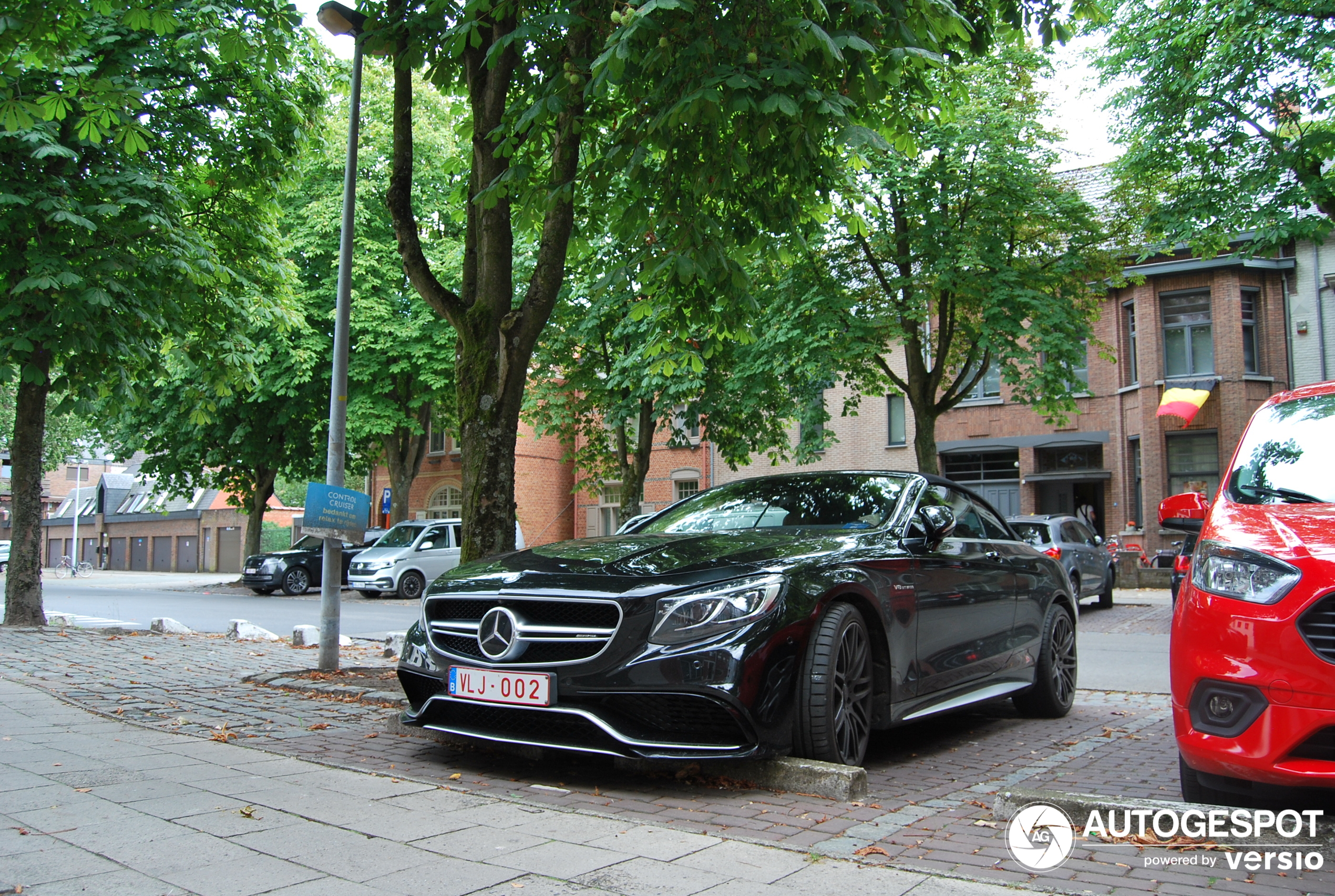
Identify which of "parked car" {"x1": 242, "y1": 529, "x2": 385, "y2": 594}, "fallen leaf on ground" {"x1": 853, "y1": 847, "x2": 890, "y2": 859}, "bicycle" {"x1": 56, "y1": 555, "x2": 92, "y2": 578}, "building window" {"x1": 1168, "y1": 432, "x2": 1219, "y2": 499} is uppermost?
"building window" {"x1": 1168, "y1": 432, "x2": 1219, "y2": 499}

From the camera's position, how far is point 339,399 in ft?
28.3

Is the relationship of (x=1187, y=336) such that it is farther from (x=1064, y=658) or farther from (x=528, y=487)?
(x=1064, y=658)

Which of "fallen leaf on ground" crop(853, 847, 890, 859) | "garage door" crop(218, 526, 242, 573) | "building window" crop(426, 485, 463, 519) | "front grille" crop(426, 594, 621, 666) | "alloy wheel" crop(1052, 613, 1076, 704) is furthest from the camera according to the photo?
"garage door" crop(218, 526, 242, 573)

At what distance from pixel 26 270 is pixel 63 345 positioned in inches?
41.9

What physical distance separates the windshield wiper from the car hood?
1710mm

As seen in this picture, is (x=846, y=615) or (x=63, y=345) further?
(x=63, y=345)

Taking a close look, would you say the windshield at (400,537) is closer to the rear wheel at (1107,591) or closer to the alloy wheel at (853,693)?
the rear wheel at (1107,591)

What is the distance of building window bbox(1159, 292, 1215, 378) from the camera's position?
2720 cm

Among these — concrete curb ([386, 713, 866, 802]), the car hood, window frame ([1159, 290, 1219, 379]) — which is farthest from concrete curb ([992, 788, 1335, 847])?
window frame ([1159, 290, 1219, 379])

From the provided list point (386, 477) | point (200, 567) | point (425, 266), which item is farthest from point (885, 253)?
point (200, 567)

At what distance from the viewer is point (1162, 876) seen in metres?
3.37

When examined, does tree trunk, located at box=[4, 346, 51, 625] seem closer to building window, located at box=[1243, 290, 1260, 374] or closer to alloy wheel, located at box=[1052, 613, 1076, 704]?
Result: alloy wheel, located at box=[1052, 613, 1076, 704]

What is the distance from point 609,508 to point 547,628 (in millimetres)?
34928

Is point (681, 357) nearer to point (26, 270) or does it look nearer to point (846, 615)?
point (846, 615)
